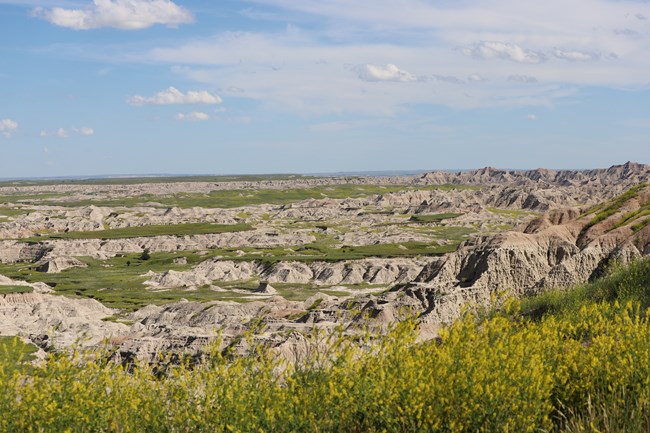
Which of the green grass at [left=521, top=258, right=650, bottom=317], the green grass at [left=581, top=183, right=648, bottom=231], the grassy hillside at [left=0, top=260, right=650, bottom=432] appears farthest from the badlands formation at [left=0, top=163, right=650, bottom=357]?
the green grass at [left=521, top=258, right=650, bottom=317]

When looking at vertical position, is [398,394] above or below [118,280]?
above

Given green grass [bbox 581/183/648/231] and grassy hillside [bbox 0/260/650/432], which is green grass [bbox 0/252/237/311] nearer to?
green grass [bbox 581/183/648/231]

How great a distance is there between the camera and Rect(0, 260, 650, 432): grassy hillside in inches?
554

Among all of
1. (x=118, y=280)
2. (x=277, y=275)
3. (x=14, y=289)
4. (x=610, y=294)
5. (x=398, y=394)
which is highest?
(x=398, y=394)

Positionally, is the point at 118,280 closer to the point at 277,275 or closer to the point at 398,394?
the point at 277,275

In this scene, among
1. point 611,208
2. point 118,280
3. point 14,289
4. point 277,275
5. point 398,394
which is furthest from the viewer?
point 118,280

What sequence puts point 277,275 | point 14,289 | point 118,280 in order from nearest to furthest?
point 14,289 → point 277,275 → point 118,280

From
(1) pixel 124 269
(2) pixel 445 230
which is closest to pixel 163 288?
(1) pixel 124 269

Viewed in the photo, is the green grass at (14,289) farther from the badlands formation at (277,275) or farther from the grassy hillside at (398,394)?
the grassy hillside at (398,394)

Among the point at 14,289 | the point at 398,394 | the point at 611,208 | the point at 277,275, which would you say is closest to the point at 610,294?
the point at 398,394

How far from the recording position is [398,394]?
14750mm

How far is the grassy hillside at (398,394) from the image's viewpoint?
46.2 feet

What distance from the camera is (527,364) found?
1527cm

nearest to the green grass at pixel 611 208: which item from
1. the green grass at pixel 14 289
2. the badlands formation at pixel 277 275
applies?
the badlands formation at pixel 277 275
